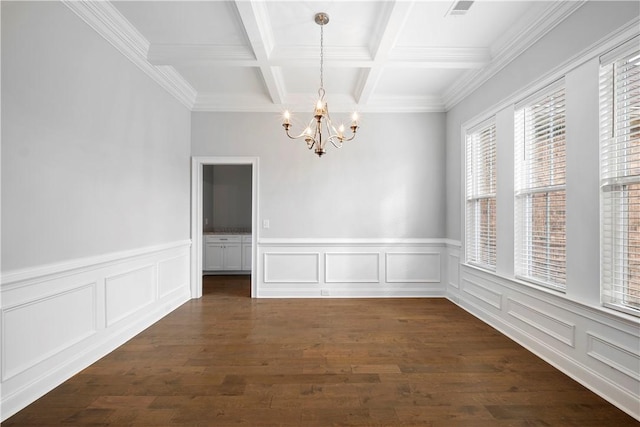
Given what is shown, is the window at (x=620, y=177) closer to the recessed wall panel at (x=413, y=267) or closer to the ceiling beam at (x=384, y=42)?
the ceiling beam at (x=384, y=42)

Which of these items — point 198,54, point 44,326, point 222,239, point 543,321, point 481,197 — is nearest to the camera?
point 44,326

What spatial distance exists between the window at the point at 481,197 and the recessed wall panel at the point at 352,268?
1352 mm

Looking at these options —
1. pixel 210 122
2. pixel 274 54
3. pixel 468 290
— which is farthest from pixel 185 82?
pixel 468 290

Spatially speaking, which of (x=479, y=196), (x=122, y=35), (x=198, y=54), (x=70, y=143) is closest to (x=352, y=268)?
(x=479, y=196)

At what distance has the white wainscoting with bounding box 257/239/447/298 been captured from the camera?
496cm

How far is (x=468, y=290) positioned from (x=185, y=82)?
472 cm

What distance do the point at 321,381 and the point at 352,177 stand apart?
10.3 ft

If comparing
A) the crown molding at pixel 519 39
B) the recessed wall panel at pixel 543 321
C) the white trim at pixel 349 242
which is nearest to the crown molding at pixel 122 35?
the white trim at pixel 349 242

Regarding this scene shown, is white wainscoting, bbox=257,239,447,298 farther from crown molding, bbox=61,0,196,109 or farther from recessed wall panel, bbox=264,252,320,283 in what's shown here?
crown molding, bbox=61,0,196,109

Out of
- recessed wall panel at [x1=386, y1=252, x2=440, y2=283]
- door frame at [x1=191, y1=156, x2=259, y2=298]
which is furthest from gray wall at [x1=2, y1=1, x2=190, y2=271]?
recessed wall panel at [x1=386, y1=252, x2=440, y2=283]

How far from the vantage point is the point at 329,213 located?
16.3 feet

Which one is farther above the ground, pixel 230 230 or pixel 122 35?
pixel 122 35

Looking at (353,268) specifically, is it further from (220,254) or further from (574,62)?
(574,62)

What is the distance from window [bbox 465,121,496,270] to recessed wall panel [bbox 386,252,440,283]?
0.73 metres
